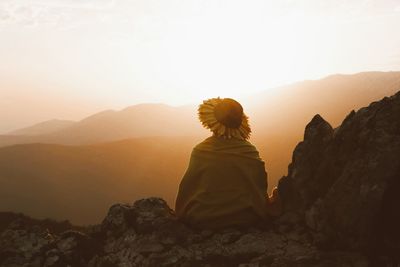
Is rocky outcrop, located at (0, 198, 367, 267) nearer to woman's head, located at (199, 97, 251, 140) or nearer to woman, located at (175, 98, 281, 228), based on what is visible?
woman, located at (175, 98, 281, 228)

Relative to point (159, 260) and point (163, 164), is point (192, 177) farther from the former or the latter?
point (163, 164)

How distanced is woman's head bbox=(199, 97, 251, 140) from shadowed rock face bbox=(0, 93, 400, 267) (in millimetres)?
963

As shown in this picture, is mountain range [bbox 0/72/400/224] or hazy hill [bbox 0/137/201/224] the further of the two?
mountain range [bbox 0/72/400/224]

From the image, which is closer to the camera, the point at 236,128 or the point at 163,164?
the point at 236,128

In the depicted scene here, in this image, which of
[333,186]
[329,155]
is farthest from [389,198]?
[329,155]

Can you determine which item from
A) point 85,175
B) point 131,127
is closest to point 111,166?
point 85,175

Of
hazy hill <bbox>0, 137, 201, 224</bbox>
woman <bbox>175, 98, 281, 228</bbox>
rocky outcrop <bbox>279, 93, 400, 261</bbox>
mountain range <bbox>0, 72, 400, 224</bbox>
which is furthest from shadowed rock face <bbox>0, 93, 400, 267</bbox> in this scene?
mountain range <bbox>0, 72, 400, 224</bbox>

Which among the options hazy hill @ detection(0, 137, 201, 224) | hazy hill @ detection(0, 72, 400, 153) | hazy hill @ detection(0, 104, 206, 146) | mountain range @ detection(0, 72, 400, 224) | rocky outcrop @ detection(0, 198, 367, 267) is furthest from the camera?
hazy hill @ detection(0, 104, 206, 146)

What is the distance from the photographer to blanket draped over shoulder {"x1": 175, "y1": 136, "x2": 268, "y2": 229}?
6230 mm

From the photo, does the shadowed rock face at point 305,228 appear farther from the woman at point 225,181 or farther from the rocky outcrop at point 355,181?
the woman at point 225,181

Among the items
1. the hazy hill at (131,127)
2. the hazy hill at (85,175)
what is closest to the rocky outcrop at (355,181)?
the hazy hill at (85,175)

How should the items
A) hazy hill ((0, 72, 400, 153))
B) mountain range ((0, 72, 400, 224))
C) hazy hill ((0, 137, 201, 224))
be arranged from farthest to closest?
hazy hill ((0, 72, 400, 153)) → mountain range ((0, 72, 400, 224)) → hazy hill ((0, 137, 201, 224))

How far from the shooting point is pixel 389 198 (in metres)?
5.24

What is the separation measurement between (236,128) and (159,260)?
220cm
